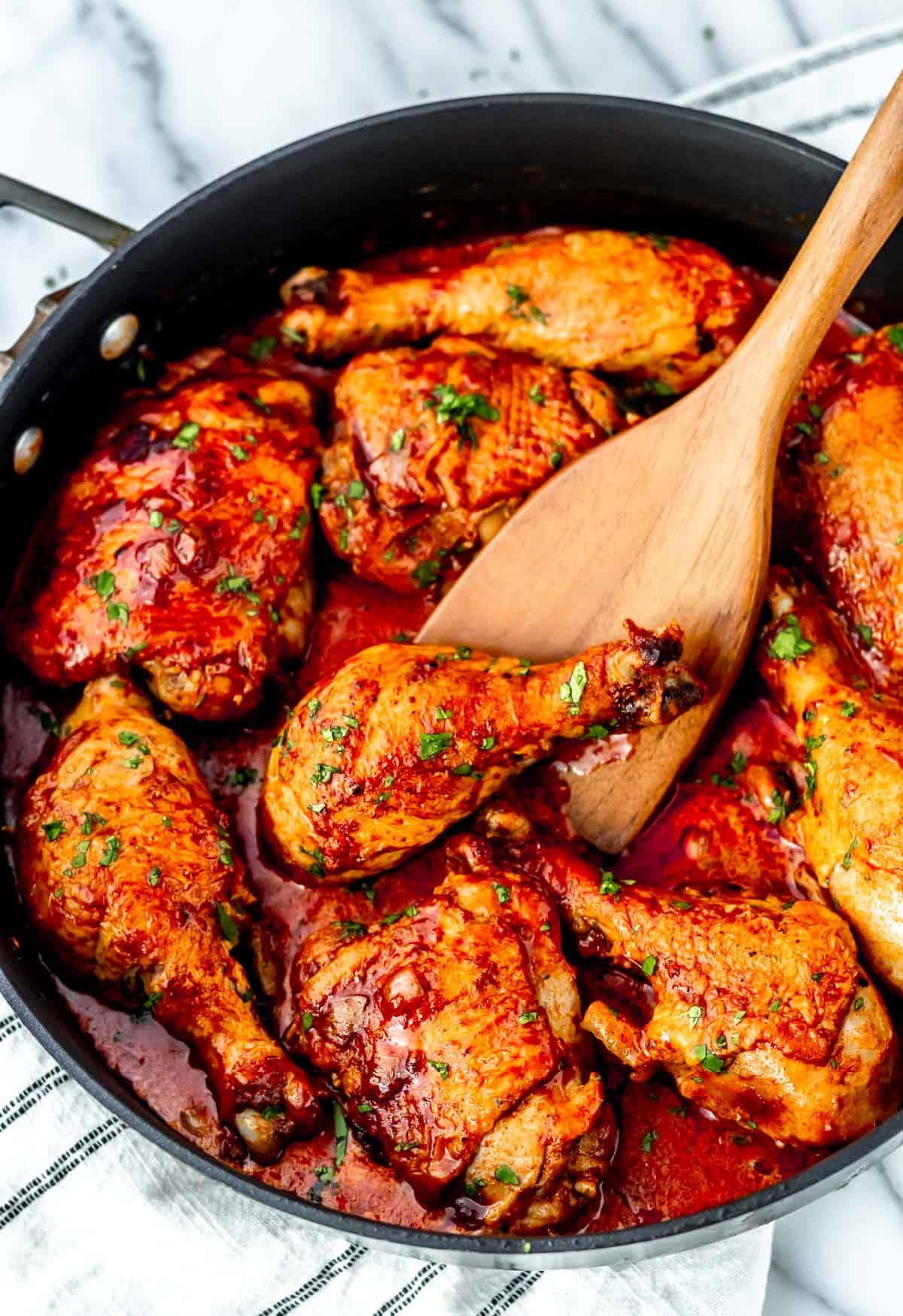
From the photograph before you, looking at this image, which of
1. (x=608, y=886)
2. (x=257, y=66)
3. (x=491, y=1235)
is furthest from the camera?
(x=257, y=66)

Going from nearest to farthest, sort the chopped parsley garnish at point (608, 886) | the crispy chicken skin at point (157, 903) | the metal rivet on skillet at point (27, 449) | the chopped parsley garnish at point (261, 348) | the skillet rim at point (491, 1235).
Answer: the skillet rim at point (491, 1235), the crispy chicken skin at point (157, 903), the chopped parsley garnish at point (608, 886), the metal rivet on skillet at point (27, 449), the chopped parsley garnish at point (261, 348)

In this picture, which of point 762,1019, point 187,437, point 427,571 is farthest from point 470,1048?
point 187,437

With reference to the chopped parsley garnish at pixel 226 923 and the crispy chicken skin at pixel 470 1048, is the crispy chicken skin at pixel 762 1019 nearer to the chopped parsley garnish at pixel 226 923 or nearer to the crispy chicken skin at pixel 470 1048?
the crispy chicken skin at pixel 470 1048

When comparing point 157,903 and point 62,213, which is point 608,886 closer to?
point 157,903

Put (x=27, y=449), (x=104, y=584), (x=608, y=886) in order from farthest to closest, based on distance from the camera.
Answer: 1. (x=27, y=449)
2. (x=104, y=584)
3. (x=608, y=886)

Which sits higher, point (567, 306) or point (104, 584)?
point (104, 584)

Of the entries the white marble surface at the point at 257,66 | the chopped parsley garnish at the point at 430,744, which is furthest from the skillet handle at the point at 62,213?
the chopped parsley garnish at the point at 430,744

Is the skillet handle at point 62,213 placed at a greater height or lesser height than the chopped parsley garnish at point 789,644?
greater

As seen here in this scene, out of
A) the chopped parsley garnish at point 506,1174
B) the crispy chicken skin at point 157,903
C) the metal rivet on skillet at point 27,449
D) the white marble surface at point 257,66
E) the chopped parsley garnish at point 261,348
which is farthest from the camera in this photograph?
the white marble surface at point 257,66
